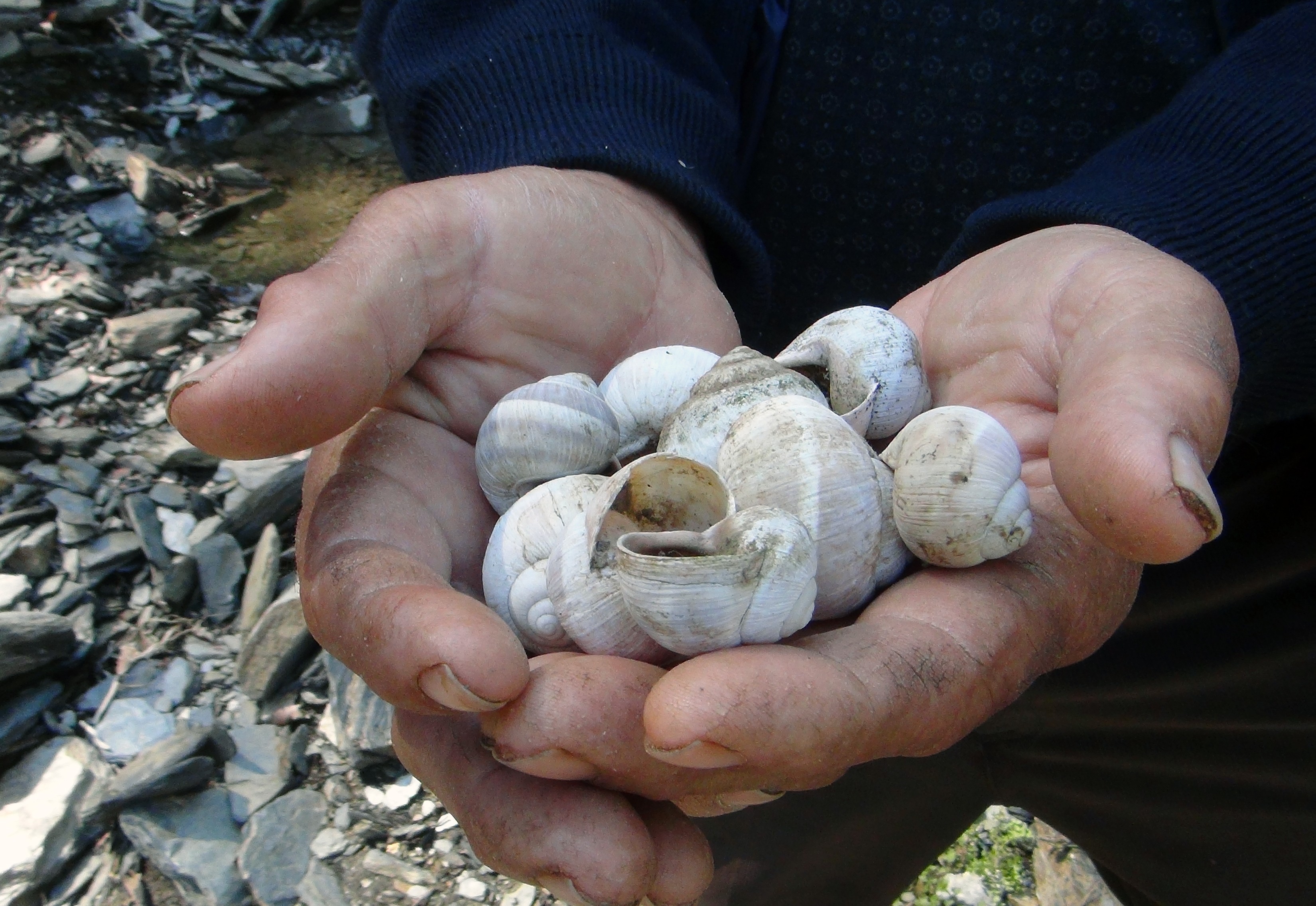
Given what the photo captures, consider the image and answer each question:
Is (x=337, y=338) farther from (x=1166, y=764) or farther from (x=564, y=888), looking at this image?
(x=1166, y=764)

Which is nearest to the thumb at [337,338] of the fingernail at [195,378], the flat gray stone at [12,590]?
the fingernail at [195,378]

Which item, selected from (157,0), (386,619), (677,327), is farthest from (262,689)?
(157,0)

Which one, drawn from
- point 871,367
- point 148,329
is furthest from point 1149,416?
point 148,329

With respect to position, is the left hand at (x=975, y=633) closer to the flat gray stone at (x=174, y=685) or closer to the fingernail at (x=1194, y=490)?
the fingernail at (x=1194, y=490)

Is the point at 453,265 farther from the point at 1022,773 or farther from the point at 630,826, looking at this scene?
the point at 1022,773

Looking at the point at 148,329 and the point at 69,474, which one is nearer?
the point at 69,474

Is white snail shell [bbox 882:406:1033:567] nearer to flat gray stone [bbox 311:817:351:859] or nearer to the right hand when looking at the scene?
the right hand
